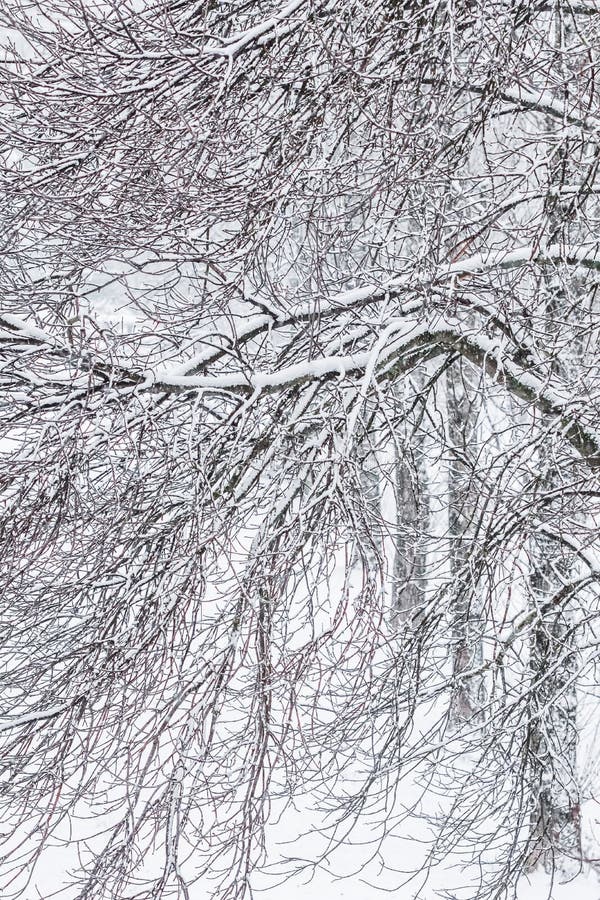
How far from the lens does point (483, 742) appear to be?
505cm

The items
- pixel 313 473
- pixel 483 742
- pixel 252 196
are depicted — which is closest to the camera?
pixel 252 196

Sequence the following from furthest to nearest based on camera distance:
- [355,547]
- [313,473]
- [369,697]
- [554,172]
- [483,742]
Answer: [483,742]
[369,697]
[554,172]
[313,473]
[355,547]

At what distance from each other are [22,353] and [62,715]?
1.66 meters

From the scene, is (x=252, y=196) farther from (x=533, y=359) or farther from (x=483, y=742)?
(x=483, y=742)

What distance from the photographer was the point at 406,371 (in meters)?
4.81

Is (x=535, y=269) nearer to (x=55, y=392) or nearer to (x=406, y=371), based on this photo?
(x=406, y=371)

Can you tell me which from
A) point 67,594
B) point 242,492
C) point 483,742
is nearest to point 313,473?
point 242,492

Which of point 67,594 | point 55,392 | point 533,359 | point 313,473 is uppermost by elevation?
point 533,359

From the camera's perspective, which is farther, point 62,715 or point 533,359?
point 533,359

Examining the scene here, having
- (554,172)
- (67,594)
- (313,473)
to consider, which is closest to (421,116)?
(554,172)

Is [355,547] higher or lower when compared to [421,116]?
lower

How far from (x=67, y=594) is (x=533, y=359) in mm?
2684

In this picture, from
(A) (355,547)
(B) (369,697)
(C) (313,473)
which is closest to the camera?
(A) (355,547)

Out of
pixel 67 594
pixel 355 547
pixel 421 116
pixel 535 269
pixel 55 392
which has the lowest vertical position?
pixel 355 547
